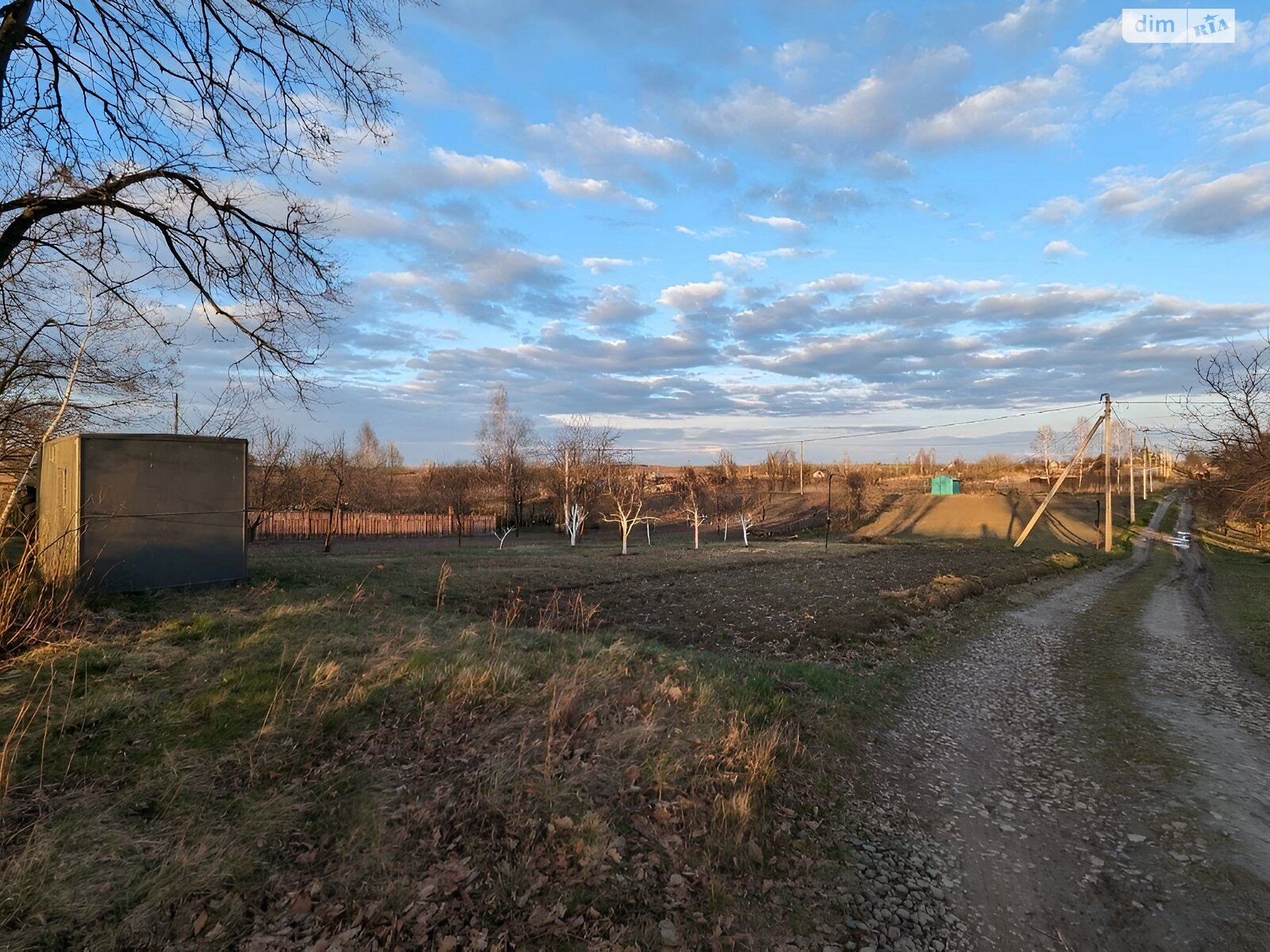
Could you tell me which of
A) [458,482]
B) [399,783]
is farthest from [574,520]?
[399,783]

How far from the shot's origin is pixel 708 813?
4.25m

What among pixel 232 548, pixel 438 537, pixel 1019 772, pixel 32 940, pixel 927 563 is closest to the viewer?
pixel 32 940

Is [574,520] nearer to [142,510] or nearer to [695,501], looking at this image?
[695,501]

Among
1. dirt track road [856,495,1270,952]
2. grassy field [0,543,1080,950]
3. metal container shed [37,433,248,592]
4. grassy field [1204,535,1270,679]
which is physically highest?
metal container shed [37,433,248,592]

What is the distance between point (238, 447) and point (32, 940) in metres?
8.48

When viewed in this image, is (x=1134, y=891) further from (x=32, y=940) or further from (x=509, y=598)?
(x=509, y=598)

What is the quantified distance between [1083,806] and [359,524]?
35485 millimetres

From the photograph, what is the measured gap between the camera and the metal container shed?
828cm

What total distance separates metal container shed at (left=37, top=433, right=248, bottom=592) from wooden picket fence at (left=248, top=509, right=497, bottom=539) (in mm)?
23381

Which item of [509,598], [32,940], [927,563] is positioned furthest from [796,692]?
[927,563]

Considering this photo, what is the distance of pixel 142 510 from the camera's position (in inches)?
349

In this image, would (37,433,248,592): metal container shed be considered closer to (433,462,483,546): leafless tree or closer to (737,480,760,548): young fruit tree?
(737,480,760,548): young fruit tree

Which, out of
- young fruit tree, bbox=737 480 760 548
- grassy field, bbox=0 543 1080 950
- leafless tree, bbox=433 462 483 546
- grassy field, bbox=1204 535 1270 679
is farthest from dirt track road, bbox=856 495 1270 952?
leafless tree, bbox=433 462 483 546

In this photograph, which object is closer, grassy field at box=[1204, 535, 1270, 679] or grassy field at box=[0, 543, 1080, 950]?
grassy field at box=[0, 543, 1080, 950]
